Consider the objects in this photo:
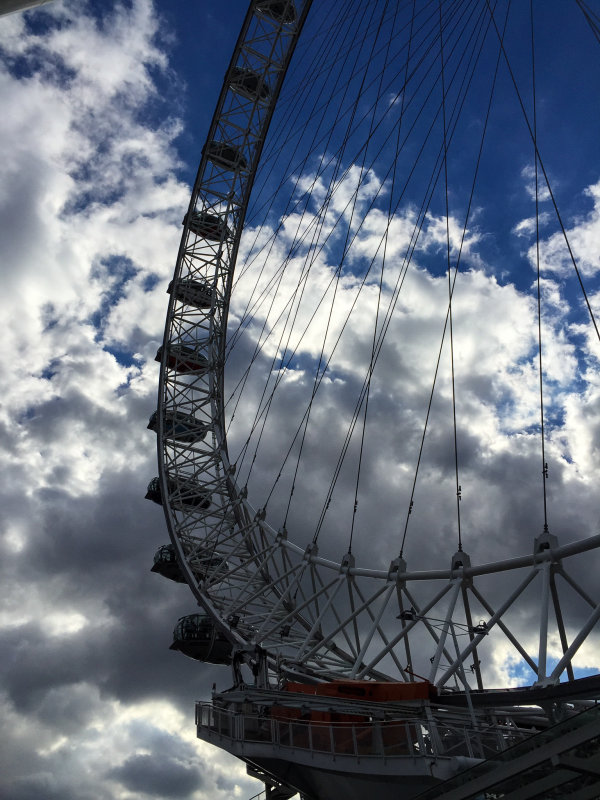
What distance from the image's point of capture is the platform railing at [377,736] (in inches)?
637

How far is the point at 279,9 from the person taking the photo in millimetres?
40438

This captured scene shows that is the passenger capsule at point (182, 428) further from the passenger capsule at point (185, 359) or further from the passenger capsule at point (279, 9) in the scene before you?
the passenger capsule at point (279, 9)

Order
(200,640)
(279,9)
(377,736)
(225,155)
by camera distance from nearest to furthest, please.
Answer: (377,736) → (200,640) → (279,9) → (225,155)

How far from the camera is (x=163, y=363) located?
1688 inches

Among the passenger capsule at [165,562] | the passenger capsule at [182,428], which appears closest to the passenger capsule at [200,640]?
the passenger capsule at [165,562]

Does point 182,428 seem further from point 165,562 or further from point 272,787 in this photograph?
point 272,787

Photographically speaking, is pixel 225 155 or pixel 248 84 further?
pixel 225 155

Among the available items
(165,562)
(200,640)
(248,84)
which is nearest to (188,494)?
(165,562)

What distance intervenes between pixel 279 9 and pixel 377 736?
126 ft

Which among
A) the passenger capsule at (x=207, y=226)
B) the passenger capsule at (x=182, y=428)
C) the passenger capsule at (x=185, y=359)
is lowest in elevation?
the passenger capsule at (x=182, y=428)

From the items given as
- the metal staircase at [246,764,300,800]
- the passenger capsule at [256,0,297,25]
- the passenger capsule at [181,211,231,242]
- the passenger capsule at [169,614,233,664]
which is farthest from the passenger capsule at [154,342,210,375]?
the metal staircase at [246,764,300,800]

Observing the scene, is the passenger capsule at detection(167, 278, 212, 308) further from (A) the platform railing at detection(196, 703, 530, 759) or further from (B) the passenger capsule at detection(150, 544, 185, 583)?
(A) the platform railing at detection(196, 703, 530, 759)

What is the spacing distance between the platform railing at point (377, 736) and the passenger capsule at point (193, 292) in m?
28.7

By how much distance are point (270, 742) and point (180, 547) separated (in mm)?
18686
